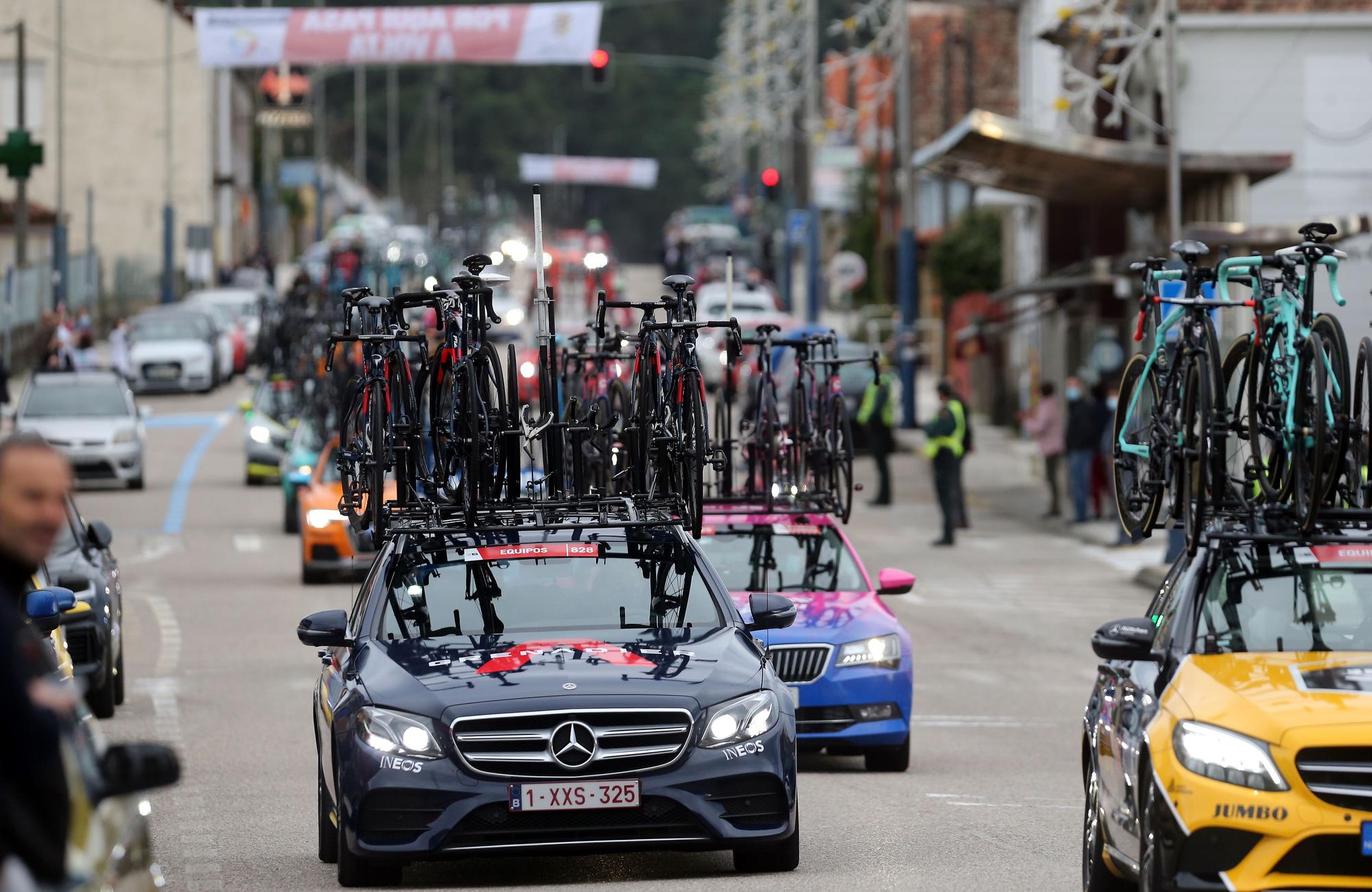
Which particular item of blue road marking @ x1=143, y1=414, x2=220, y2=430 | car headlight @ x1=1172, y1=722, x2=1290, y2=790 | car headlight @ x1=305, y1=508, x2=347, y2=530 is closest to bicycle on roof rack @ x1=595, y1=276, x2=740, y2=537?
car headlight @ x1=1172, y1=722, x2=1290, y2=790

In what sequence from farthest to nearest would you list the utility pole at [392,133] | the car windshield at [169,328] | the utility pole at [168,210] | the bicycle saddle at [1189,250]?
the utility pole at [392,133], the utility pole at [168,210], the car windshield at [169,328], the bicycle saddle at [1189,250]

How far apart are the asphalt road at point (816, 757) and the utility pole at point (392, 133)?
299ft

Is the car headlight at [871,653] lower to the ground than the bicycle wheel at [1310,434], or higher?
lower

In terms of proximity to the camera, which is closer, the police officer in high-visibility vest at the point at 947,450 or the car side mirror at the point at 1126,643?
the car side mirror at the point at 1126,643

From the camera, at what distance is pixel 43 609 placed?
36.4 feet

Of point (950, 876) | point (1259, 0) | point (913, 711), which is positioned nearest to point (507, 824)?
point (950, 876)

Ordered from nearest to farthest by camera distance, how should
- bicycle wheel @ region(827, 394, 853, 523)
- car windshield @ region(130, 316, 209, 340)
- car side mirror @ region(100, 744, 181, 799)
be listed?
car side mirror @ region(100, 744, 181, 799) < bicycle wheel @ region(827, 394, 853, 523) < car windshield @ region(130, 316, 209, 340)

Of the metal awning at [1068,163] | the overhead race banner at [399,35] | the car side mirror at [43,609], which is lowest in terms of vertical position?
the car side mirror at [43,609]

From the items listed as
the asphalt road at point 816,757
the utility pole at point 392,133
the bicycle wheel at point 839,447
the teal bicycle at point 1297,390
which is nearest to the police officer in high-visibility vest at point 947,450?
the asphalt road at point 816,757

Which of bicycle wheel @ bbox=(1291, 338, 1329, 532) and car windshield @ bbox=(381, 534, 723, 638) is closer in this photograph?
bicycle wheel @ bbox=(1291, 338, 1329, 532)

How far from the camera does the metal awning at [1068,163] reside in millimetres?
30125

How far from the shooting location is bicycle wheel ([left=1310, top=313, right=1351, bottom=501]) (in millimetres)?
9750

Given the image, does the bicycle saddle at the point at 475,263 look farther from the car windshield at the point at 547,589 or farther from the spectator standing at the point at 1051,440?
the spectator standing at the point at 1051,440

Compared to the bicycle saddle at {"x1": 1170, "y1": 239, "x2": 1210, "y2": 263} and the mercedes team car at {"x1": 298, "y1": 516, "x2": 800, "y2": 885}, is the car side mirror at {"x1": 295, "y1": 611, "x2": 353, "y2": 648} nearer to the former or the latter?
the mercedes team car at {"x1": 298, "y1": 516, "x2": 800, "y2": 885}
